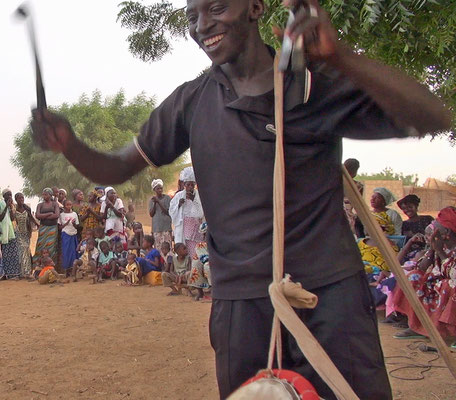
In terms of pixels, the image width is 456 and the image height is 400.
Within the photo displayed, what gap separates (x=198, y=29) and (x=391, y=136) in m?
0.65

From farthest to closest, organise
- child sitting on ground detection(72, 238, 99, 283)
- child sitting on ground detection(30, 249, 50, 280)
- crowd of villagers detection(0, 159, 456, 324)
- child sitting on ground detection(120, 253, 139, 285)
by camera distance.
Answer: child sitting on ground detection(30, 249, 50, 280), child sitting on ground detection(72, 238, 99, 283), child sitting on ground detection(120, 253, 139, 285), crowd of villagers detection(0, 159, 456, 324)

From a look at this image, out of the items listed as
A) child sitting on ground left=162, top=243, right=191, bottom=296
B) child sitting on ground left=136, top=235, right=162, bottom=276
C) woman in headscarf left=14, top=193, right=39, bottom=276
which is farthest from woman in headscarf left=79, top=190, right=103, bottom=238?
child sitting on ground left=162, top=243, right=191, bottom=296

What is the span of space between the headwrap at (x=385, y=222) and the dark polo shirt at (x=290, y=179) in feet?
18.1

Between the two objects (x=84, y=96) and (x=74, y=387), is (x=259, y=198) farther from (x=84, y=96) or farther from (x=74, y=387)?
(x=84, y=96)

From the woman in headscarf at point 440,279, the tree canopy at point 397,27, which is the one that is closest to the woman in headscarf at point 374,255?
the woman in headscarf at point 440,279

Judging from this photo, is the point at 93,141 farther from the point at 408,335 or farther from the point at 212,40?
the point at 212,40

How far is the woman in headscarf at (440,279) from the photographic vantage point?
5.41 metres

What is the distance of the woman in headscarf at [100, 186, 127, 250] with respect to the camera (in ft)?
37.9

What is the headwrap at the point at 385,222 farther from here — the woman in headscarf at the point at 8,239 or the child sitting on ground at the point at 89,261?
the woman in headscarf at the point at 8,239

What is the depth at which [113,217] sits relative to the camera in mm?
11609

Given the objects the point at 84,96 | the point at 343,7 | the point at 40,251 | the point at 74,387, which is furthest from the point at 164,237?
the point at 84,96

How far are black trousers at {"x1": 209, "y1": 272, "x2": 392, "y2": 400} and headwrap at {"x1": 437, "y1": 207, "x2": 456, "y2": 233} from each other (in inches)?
154

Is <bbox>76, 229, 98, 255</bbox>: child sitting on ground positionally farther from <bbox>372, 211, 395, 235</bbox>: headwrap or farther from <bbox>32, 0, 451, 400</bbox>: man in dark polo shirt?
<bbox>32, 0, 451, 400</bbox>: man in dark polo shirt

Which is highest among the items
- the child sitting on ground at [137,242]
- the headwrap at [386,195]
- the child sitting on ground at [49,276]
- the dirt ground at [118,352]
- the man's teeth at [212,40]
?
the man's teeth at [212,40]
